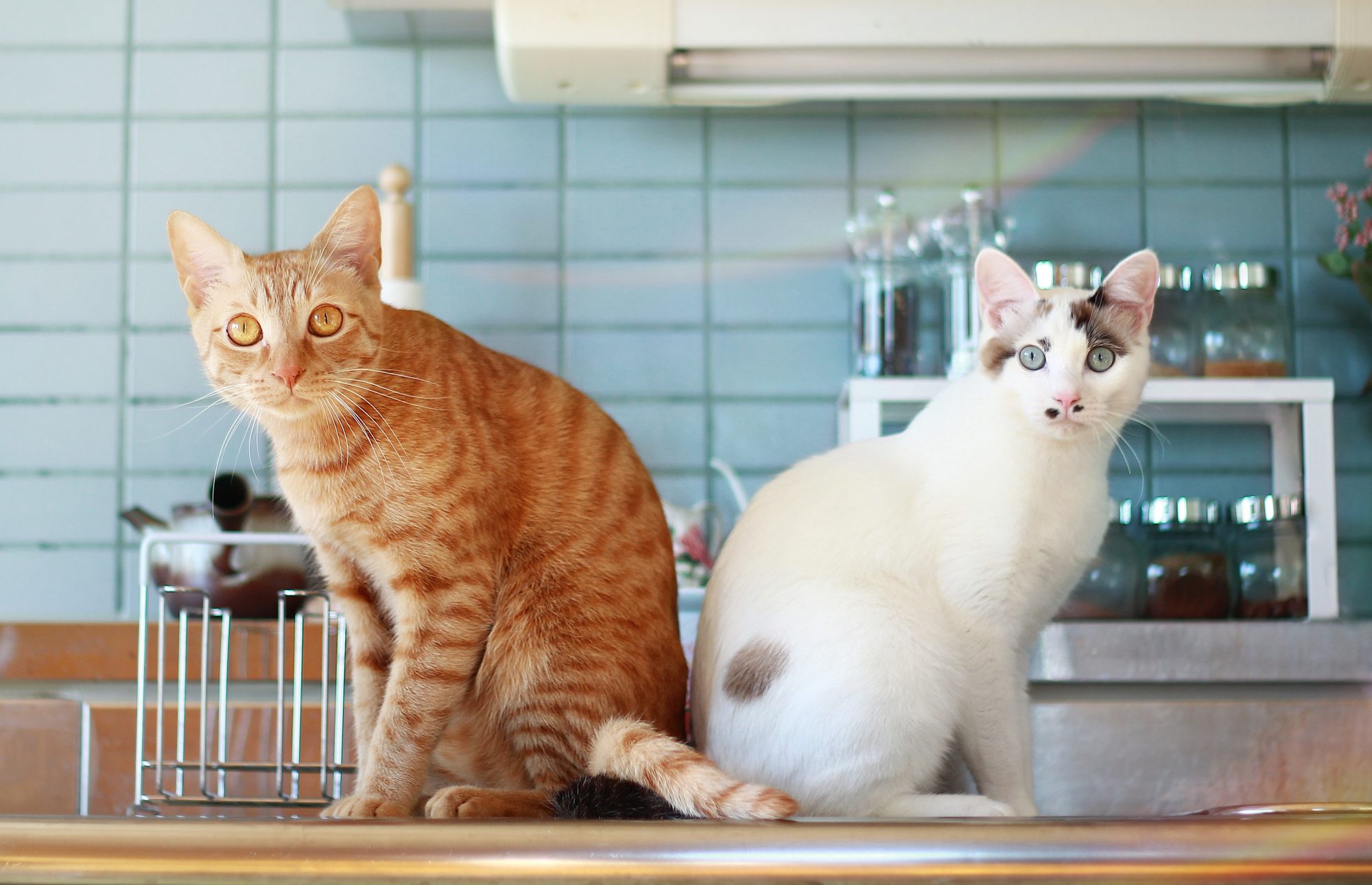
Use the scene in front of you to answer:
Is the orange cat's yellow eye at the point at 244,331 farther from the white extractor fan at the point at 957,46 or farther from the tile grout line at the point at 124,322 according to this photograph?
the tile grout line at the point at 124,322

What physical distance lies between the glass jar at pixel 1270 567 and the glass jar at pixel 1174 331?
8.8 inches

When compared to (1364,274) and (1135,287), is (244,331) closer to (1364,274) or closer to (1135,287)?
(1135,287)

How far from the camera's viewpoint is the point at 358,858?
1.31ft

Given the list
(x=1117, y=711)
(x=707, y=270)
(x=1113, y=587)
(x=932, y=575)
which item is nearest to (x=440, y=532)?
(x=932, y=575)

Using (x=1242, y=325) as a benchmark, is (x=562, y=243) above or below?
above

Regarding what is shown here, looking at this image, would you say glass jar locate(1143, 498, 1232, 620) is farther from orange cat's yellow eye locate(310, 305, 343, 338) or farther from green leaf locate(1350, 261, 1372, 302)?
orange cat's yellow eye locate(310, 305, 343, 338)

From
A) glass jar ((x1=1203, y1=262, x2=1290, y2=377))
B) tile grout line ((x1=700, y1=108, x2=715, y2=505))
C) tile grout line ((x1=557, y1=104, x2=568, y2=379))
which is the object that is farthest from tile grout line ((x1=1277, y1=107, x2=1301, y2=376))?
tile grout line ((x1=557, y1=104, x2=568, y2=379))

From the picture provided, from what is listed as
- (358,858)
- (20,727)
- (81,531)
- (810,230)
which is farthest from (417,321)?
(81,531)

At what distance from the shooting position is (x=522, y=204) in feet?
6.71

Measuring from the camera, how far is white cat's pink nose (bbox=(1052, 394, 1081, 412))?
33.7 inches

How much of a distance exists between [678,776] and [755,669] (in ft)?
0.63

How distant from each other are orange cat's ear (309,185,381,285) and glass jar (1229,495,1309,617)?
52.5 inches

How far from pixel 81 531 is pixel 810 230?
1.36m

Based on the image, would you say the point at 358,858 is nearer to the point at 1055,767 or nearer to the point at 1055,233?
the point at 1055,767
